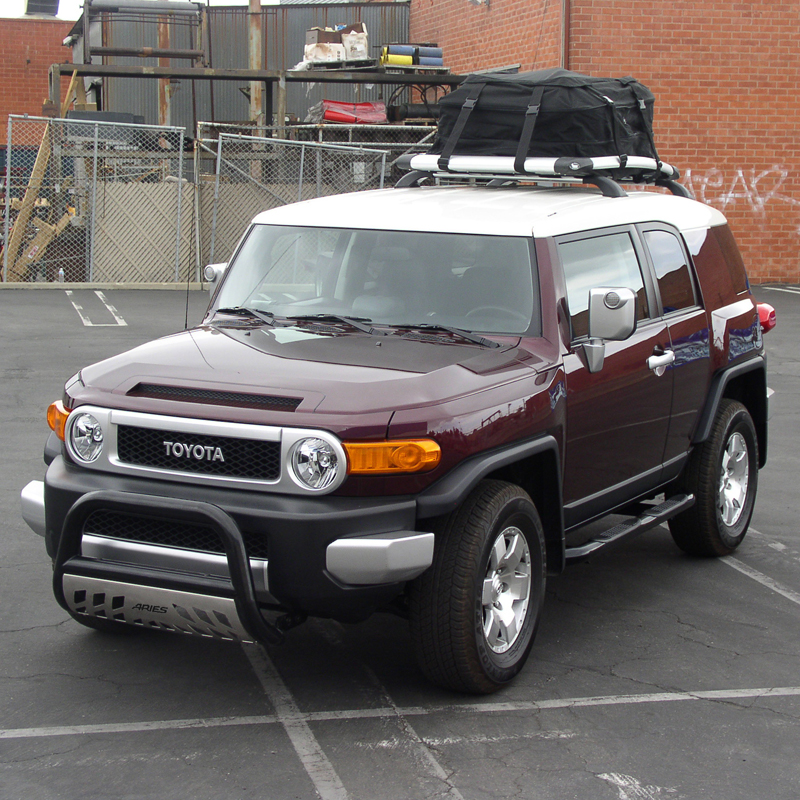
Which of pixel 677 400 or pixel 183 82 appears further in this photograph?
pixel 183 82

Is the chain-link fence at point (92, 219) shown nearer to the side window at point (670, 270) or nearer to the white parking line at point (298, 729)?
the side window at point (670, 270)

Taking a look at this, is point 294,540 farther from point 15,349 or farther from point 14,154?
point 14,154

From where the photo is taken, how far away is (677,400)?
6.00 m

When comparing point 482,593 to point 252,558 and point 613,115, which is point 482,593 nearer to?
point 252,558

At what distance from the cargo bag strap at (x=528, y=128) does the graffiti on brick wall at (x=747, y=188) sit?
15244 mm

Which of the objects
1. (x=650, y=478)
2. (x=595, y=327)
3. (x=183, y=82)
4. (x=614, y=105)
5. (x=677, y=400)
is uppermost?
(x=183, y=82)

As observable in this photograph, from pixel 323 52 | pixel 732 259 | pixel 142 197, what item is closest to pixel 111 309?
pixel 142 197

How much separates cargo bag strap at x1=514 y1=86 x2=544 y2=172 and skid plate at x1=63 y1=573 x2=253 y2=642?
10.3 feet

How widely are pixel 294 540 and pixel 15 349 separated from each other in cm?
1043

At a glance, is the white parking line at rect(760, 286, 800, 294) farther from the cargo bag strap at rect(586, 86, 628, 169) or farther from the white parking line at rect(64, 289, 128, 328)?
the cargo bag strap at rect(586, 86, 628, 169)

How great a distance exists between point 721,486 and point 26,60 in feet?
117

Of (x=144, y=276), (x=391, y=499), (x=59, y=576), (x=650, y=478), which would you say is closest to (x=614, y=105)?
(x=650, y=478)

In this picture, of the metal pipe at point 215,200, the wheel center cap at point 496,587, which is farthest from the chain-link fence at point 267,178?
the wheel center cap at point 496,587

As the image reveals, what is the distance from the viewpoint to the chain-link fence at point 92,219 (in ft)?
63.8
